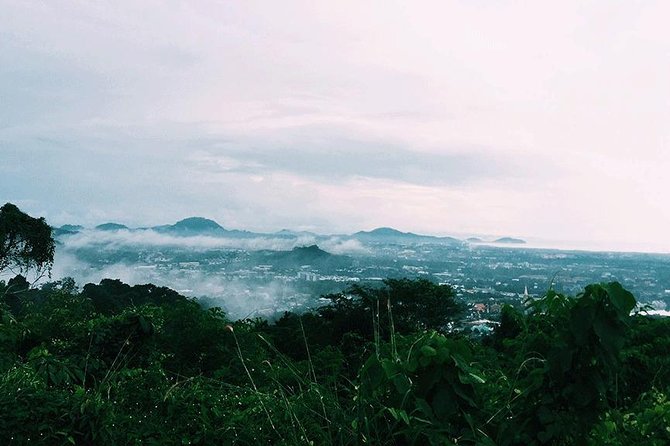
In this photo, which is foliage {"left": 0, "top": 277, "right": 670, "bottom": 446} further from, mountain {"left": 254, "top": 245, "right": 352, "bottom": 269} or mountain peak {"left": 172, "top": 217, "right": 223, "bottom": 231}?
mountain peak {"left": 172, "top": 217, "right": 223, "bottom": 231}

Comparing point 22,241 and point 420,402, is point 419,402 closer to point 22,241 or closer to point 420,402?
point 420,402

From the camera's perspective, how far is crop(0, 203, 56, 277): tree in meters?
23.2

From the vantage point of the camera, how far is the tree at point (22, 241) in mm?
23250

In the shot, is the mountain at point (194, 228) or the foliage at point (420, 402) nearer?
the foliage at point (420, 402)

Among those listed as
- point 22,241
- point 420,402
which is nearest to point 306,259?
point 22,241

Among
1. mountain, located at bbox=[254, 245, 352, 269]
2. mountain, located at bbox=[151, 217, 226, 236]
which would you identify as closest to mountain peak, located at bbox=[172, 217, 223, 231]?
mountain, located at bbox=[151, 217, 226, 236]

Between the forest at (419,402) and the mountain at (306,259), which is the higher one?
the forest at (419,402)

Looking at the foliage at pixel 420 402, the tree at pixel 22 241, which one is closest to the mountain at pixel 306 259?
the tree at pixel 22 241

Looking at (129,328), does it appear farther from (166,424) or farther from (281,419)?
(281,419)

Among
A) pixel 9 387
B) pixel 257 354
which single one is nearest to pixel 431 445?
pixel 9 387

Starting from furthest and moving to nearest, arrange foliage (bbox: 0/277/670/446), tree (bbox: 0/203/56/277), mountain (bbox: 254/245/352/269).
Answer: mountain (bbox: 254/245/352/269) → tree (bbox: 0/203/56/277) → foliage (bbox: 0/277/670/446)

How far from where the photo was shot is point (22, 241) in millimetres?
23906

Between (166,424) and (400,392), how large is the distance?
1.41 metres

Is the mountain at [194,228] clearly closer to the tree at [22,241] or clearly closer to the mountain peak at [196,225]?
the mountain peak at [196,225]
